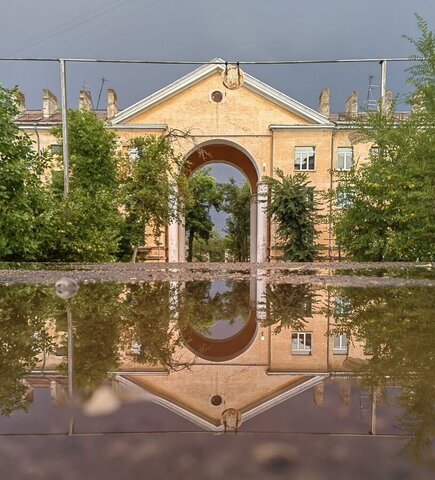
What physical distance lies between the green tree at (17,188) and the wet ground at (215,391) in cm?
501

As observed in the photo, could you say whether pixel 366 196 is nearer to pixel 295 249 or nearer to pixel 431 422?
pixel 295 249

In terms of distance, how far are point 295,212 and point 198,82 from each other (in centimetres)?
1062

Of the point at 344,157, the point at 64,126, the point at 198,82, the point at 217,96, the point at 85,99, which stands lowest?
the point at 64,126

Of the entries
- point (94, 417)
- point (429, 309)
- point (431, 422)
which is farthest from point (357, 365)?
point (429, 309)

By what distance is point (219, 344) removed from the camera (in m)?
2.64

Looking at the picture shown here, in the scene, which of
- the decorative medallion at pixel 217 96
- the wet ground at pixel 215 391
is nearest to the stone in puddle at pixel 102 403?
the wet ground at pixel 215 391

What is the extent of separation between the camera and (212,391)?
176cm

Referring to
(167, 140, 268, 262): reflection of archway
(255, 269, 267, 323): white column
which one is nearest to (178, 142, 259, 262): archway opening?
(167, 140, 268, 262): reflection of archway

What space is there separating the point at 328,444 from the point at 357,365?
3.26ft

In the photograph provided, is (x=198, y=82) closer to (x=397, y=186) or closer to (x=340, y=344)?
(x=397, y=186)

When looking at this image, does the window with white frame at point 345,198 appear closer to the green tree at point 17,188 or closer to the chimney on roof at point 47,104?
the green tree at point 17,188

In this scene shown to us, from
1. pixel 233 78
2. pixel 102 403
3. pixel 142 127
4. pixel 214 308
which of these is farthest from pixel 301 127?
A: pixel 102 403

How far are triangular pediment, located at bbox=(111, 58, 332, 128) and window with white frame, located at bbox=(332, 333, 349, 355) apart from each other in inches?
853

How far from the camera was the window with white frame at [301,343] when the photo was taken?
2.45m
